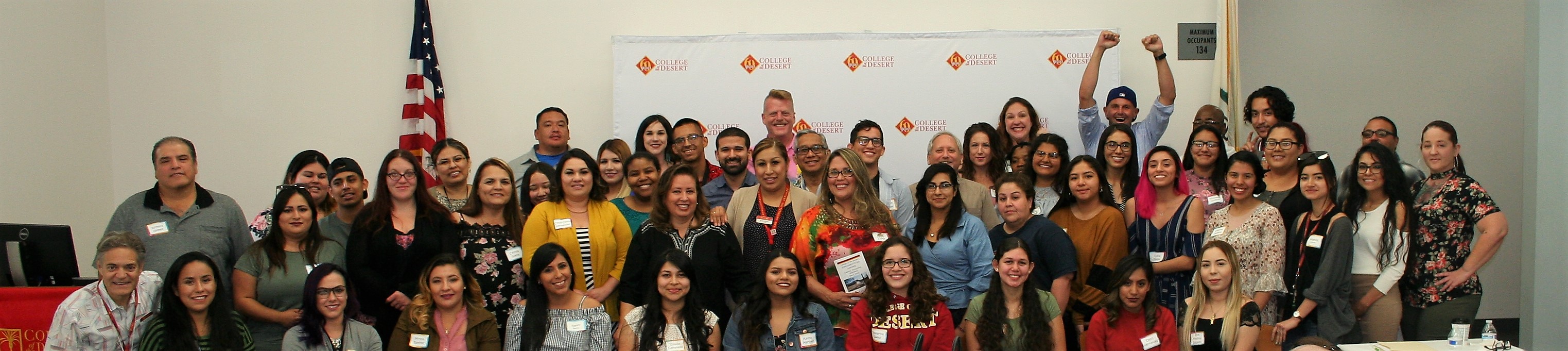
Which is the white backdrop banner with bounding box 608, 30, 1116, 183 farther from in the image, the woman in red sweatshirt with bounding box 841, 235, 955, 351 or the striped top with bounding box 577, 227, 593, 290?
the woman in red sweatshirt with bounding box 841, 235, 955, 351

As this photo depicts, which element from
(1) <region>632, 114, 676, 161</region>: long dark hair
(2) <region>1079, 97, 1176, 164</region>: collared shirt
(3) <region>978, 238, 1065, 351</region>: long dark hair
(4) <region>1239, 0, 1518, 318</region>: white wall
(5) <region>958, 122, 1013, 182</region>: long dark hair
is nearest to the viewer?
(3) <region>978, 238, 1065, 351</region>: long dark hair

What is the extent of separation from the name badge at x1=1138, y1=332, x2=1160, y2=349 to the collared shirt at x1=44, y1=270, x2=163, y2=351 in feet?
11.8

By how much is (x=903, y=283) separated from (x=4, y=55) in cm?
498

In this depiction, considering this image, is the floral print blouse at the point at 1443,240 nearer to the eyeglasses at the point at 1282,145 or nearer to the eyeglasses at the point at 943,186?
the eyeglasses at the point at 1282,145

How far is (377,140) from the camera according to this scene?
21.2 feet

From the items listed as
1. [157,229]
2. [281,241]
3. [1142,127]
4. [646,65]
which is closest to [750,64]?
[646,65]

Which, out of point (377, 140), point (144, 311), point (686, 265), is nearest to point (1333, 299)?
point (686, 265)

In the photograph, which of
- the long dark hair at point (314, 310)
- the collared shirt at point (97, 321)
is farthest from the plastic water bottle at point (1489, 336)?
the collared shirt at point (97, 321)

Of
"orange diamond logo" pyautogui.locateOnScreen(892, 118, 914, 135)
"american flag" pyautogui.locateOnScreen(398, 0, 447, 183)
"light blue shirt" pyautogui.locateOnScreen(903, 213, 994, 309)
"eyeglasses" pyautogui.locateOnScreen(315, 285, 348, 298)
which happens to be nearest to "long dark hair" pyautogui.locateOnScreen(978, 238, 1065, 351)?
"light blue shirt" pyautogui.locateOnScreen(903, 213, 994, 309)

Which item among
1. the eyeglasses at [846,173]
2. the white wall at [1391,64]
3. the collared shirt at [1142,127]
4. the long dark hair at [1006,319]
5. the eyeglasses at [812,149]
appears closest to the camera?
the long dark hair at [1006,319]

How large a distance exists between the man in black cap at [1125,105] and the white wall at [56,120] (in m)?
5.48

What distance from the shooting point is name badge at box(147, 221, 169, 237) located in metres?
4.27

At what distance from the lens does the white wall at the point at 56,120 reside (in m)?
5.86

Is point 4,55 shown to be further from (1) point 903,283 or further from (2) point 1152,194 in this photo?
(2) point 1152,194
